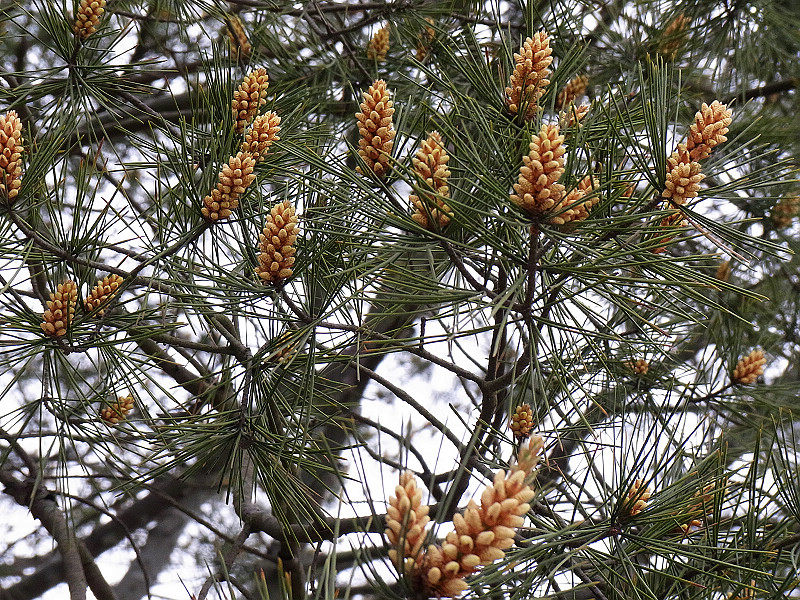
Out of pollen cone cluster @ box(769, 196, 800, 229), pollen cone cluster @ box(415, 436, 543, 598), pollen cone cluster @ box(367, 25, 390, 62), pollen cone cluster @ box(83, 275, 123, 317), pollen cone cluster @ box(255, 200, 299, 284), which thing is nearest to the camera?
pollen cone cluster @ box(415, 436, 543, 598)

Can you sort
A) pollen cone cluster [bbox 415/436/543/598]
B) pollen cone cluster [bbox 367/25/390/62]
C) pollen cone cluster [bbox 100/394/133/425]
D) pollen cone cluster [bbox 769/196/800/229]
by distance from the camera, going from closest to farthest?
pollen cone cluster [bbox 415/436/543/598] < pollen cone cluster [bbox 100/394/133/425] < pollen cone cluster [bbox 367/25/390/62] < pollen cone cluster [bbox 769/196/800/229]

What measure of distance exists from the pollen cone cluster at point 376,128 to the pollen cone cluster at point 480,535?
0.26 meters

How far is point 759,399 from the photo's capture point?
1142 mm

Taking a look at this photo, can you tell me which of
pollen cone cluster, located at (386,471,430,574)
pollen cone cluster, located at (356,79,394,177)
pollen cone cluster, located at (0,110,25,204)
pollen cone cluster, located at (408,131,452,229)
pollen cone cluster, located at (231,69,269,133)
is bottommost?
pollen cone cluster, located at (386,471,430,574)

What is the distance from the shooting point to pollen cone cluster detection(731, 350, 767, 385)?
1.13 meters

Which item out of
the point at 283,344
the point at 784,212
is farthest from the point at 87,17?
the point at 784,212

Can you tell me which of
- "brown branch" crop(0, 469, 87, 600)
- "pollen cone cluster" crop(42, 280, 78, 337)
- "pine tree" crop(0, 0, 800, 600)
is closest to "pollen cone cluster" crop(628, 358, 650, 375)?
"pine tree" crop(0, 0, 800, 600)

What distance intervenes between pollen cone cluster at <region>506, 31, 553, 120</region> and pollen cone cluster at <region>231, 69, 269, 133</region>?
260mm

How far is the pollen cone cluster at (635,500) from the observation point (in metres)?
0.63

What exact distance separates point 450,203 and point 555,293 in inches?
5.0

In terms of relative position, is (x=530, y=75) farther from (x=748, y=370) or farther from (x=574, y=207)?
(x=748, y=370)

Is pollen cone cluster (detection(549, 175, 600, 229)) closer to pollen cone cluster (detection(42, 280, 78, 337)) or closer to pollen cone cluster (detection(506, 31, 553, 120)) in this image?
pollen cone cluster (detection(506, 31, 553, 120))

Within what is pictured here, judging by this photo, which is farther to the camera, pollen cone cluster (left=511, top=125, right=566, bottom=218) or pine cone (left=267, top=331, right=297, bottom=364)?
pine cone (left=267, top=331, right=297, bottom=364)

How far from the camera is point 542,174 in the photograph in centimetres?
49
